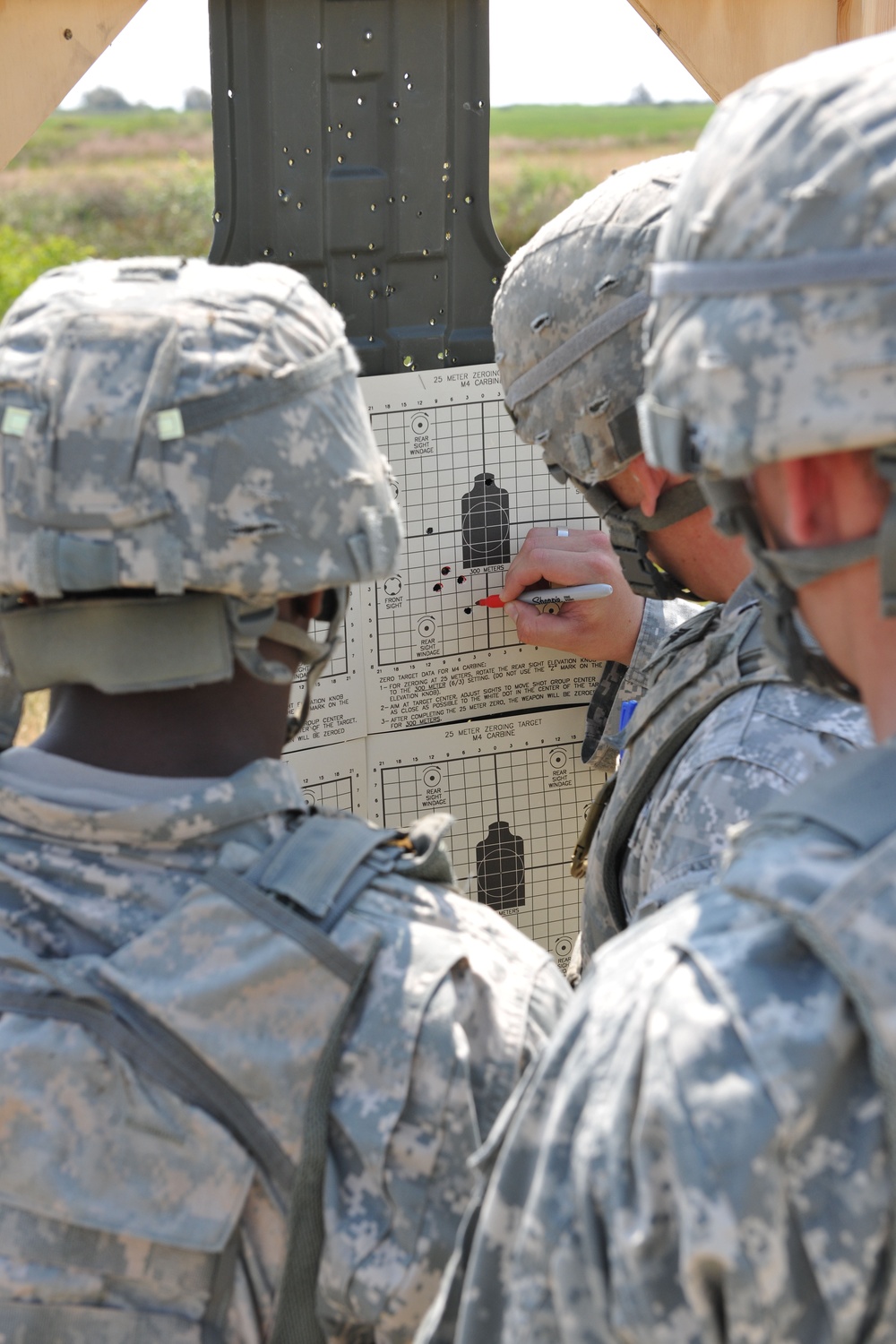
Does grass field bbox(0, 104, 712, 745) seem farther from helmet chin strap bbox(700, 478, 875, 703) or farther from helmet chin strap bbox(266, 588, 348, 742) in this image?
helmet chin strap bbox(700, 478, 875, 703)

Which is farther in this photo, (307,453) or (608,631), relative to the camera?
(608,631)

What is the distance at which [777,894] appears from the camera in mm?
927

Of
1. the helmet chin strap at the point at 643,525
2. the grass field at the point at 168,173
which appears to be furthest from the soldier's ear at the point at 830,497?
the grass field at the point at 168,173

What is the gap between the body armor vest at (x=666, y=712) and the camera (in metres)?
1.76

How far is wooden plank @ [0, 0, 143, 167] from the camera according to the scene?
2.31 metres

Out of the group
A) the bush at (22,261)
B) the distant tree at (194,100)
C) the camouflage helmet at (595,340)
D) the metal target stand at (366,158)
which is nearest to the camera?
the camouflage helmet at (595,340)

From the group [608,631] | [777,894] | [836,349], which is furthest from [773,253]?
[608,631]

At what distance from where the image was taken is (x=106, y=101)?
4400 centimetres

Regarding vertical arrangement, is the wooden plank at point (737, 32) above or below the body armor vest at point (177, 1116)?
above

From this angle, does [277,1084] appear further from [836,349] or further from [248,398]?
[836,349]

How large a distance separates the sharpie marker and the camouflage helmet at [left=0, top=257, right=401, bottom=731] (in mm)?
1190

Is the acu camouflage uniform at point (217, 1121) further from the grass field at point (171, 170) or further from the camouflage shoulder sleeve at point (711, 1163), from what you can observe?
the grass field at point (171, 170)

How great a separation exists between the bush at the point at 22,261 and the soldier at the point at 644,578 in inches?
361

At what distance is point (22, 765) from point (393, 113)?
5.41 ft
